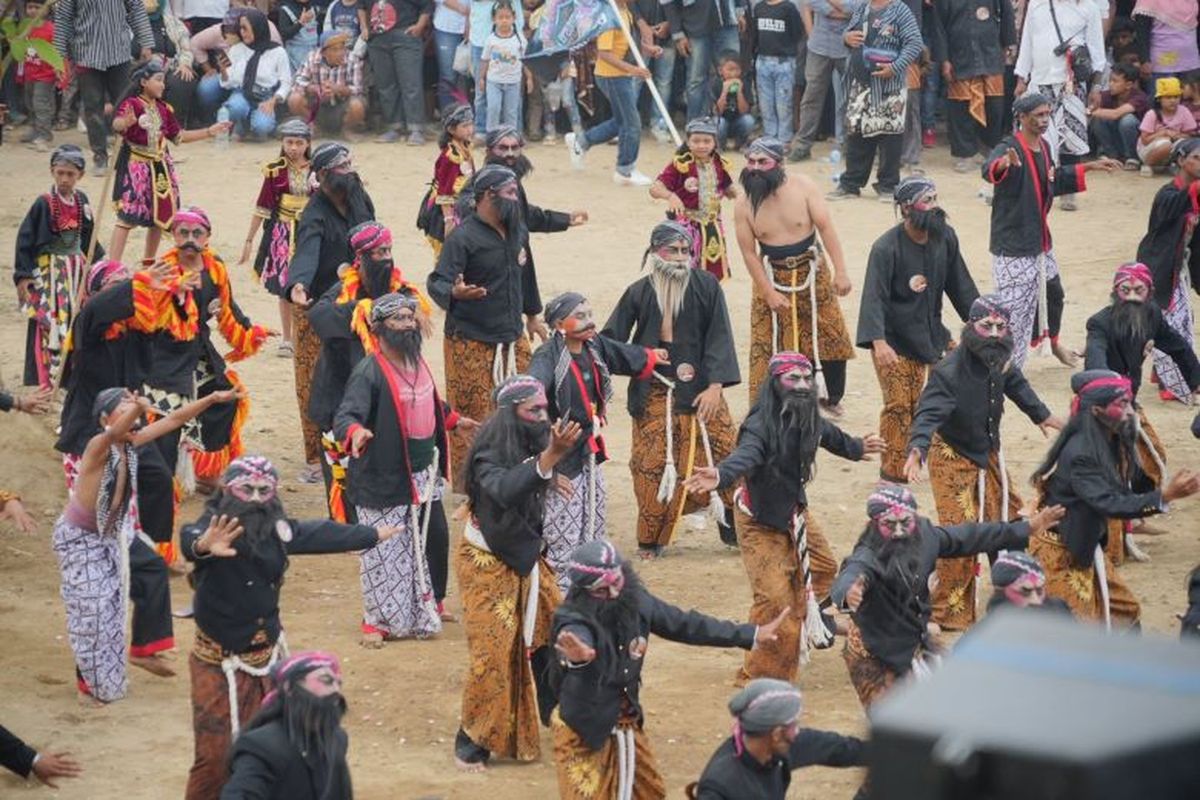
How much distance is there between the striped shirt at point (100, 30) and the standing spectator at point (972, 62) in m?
6.89

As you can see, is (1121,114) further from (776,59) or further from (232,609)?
(232,609)

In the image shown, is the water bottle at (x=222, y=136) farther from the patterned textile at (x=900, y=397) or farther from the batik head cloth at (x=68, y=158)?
the patterned textile at (x=900, y=397)

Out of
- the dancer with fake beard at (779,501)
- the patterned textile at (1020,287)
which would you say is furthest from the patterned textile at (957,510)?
the patterned textile at (1020,287)

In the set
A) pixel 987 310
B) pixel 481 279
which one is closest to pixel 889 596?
pixel 987 310

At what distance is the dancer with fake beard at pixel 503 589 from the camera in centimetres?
759

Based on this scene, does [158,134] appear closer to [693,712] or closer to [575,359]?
[575,359]

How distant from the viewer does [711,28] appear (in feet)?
60.2

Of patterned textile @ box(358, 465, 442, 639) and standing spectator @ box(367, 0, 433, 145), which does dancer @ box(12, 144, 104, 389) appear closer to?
patterned textile @ box(358, 465, 442, 639)

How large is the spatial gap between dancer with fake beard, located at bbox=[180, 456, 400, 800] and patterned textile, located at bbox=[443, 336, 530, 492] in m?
3.36

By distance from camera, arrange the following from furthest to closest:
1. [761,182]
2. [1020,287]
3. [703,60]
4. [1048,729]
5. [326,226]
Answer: [703,60], [1020,287], [761,182], [326,226], [1048,729]

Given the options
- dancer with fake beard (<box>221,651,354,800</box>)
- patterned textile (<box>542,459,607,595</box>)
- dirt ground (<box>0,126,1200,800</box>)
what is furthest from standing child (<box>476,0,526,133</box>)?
dancer with fake beard (<box>221,651,354,800</box>)

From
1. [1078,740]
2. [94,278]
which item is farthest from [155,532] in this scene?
[1078,740]

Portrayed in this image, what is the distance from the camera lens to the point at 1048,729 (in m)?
1.61

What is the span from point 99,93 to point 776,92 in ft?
19.6
